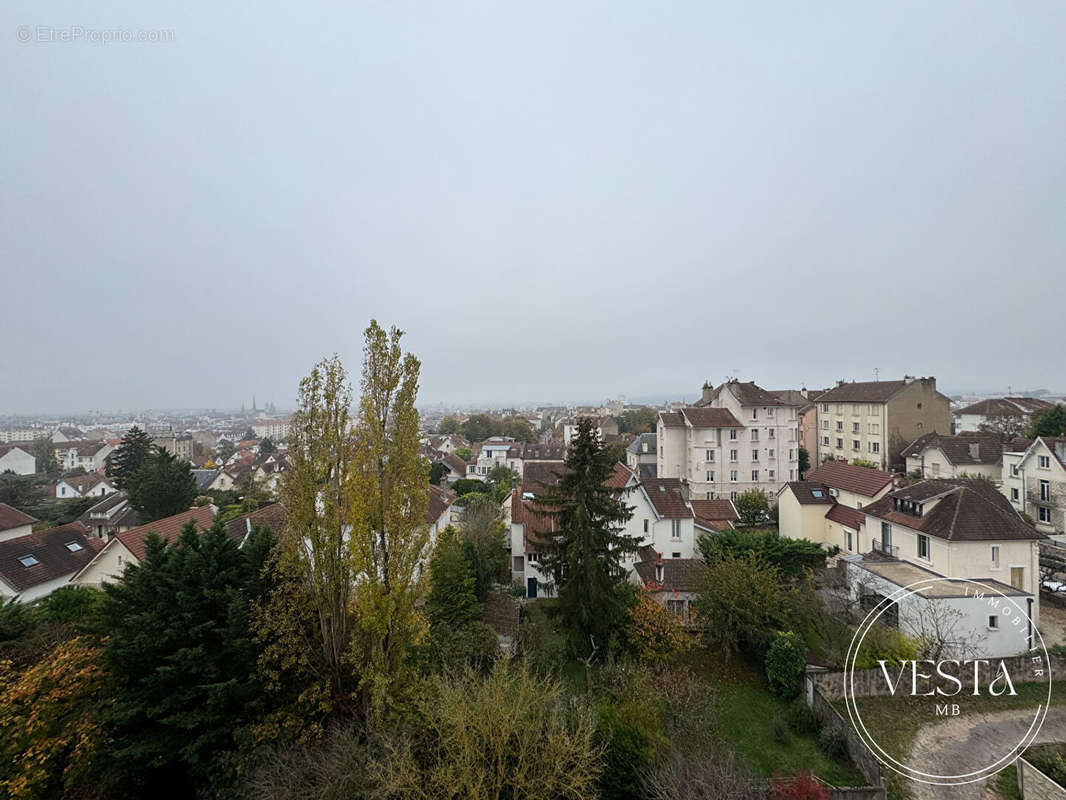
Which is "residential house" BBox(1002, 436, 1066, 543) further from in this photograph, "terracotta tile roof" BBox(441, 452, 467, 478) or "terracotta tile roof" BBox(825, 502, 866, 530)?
"terracotta tile roof" BBox(441, 452, 467, 478)

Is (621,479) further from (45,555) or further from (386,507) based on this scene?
(45,555)

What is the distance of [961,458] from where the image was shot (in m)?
38.0

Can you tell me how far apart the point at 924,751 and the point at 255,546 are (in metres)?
18.9

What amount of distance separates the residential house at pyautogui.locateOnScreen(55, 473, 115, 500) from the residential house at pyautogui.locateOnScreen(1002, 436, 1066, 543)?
282ft

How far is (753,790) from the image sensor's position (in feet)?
30.9

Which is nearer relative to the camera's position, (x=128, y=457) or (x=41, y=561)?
(x=41, y=561)

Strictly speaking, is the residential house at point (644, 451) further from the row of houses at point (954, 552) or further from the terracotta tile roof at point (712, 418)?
the row of houses at point (954, 552)

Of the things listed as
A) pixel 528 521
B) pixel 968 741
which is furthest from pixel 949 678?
pixel 528 521

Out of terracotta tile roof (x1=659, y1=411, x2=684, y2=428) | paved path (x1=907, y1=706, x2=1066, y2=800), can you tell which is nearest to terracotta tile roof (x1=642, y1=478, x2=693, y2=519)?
paved path (x1=907, y1=706, x2=1066, y2=800)

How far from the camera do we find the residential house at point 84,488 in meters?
55.2

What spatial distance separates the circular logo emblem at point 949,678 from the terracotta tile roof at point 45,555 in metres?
35.9

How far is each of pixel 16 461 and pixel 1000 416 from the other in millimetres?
136507

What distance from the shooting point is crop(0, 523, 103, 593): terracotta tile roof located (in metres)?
23.2

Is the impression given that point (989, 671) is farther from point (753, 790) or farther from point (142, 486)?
point (142, 486)
